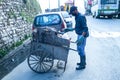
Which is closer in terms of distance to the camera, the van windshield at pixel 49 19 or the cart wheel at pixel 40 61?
the cart wheel at pixel 40 61

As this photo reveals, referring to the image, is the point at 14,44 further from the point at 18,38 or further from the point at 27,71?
the point at 27,71

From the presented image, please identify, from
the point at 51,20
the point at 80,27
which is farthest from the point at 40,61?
the point at 51,20

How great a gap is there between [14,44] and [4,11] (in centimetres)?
167

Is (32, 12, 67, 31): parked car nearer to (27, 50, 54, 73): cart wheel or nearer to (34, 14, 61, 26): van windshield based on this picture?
(34, 14, 61, 26): van windshield

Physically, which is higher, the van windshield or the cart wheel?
the van windshield

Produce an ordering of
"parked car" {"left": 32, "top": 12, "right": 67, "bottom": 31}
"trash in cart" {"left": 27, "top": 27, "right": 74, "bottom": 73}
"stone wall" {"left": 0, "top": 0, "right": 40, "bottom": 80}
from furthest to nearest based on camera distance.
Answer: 1. "parked car" {"left": 32, "top": 12, "right": 67, "bottom": 31}
2. "stone wall" {"left": 0, "top": 0, "right": 40, "bottom": 80}
3. "trash in cart" {"left": 27, "top": 27, "right": 74, "bottom": 73}

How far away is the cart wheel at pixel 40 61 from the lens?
8633mm

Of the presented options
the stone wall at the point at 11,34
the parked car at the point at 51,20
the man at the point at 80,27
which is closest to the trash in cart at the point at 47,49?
the man at the point at 80,27

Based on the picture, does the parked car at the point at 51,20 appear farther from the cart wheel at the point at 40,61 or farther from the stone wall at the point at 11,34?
the cart wheel at the point at 40,61

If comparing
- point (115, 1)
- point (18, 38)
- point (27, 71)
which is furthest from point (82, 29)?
point (115, 1)

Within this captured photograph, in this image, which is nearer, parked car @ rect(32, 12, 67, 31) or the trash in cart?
the trash in cart

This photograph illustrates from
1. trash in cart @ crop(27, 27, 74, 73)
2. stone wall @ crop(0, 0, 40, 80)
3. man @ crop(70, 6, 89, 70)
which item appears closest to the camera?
trash in cart @ crop(27, 27, 74, 73)

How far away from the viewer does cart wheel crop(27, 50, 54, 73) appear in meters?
8.63

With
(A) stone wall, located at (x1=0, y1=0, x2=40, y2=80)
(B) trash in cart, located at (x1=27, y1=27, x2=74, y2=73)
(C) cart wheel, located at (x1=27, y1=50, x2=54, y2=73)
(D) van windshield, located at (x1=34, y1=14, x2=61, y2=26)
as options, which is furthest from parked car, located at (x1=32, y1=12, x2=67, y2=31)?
(C) cart wheel, located at (x1=27, y1=50, x2=54, y2=73)
